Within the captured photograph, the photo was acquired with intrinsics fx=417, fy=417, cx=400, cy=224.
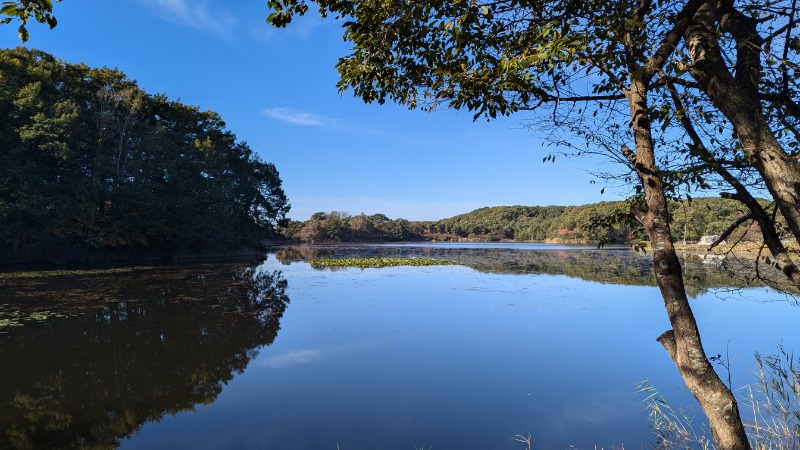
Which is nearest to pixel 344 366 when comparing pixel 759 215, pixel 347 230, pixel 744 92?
pixel 759 215

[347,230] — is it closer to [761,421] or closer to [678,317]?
[761,421]

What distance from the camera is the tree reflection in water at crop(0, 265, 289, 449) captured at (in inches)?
223

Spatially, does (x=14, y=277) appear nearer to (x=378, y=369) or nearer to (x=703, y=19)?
(x=378, y=369)

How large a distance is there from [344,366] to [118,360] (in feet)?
14.6

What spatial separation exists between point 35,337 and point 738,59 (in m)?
13.0

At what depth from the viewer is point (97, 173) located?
2756 centimetres

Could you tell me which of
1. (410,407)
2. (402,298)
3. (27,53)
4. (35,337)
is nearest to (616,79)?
(410,407)

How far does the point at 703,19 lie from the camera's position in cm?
270

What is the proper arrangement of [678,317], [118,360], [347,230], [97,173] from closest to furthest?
[678,317]
[118,360]
[97,173]
[347,230]

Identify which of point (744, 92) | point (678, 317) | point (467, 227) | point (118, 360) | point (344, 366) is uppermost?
point (467, 227)

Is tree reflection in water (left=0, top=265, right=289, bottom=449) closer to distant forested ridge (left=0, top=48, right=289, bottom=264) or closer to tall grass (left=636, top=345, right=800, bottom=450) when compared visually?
tall grass (left=636, top=345, right=800, bottom=450)

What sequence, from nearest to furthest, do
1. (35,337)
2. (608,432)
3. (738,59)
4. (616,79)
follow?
1. (738,59)
2. (616,79)
3. (608,432)
4. (35,337)

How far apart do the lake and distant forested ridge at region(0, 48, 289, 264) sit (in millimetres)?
11238

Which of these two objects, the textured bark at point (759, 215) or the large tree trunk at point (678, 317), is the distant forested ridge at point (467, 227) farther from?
the large tree trunk at point (678, 317)
